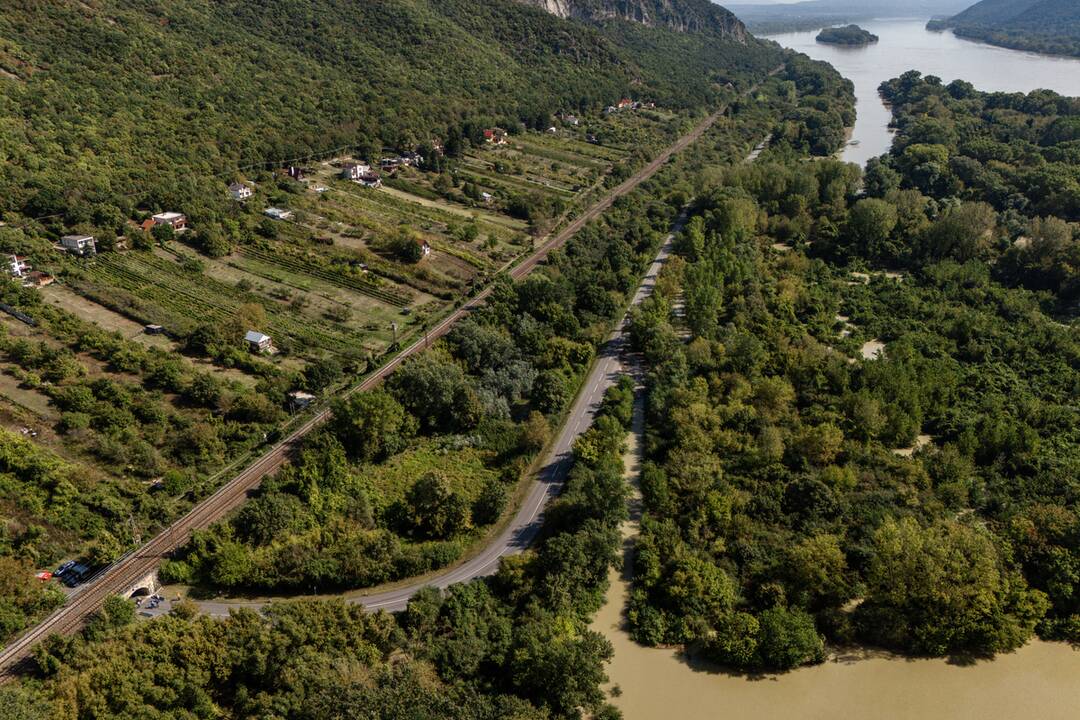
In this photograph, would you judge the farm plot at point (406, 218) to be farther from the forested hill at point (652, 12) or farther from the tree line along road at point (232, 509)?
the forested hill at point (652, 12)

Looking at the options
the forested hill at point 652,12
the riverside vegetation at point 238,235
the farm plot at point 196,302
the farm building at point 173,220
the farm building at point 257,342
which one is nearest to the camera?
the riverside vegetation at point 238,235

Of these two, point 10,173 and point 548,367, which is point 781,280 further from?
point 10,173

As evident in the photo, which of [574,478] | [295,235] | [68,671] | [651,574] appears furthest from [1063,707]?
[295,235]

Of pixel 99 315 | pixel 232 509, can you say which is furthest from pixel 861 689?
pixel 99 315

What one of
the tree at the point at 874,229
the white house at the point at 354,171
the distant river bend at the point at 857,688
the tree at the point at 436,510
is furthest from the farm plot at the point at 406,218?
the distant river bend at the point at 857,688

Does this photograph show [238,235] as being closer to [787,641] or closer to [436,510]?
[436,510]
